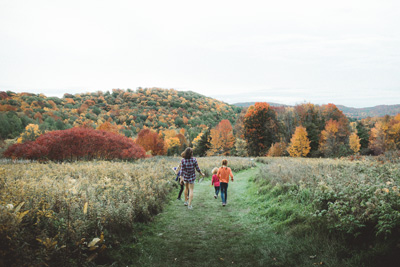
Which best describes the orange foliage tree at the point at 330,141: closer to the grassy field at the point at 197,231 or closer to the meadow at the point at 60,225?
the grassy field at the point at 197,231

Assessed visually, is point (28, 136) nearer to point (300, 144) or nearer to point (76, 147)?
point (76, 147)

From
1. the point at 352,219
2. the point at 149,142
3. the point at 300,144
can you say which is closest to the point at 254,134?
the point at 300,144

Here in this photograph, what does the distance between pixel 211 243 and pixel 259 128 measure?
39293 mm

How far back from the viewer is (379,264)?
3.31 meters

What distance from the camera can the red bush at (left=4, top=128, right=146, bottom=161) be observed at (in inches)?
580

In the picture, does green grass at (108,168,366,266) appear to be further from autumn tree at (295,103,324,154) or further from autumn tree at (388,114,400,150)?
autumn tree at (388,114,400,150)

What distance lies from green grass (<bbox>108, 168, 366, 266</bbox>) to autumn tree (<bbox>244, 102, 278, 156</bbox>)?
117 feet

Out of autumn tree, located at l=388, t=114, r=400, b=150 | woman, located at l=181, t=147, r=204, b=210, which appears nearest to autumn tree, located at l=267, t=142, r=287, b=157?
autumn tree, located at l=388, t=114, r=400, b=150

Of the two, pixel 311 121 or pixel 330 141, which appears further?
pixel 311 121

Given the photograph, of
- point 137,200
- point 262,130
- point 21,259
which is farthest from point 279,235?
point 262,130

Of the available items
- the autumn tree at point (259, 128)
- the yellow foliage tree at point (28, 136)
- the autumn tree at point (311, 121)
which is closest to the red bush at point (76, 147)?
the yellow foliage tree at point (28, 136)

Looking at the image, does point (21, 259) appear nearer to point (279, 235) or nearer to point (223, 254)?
point (223, 254)

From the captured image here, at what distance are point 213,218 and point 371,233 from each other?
4.29 meters

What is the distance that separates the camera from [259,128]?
4250cm
